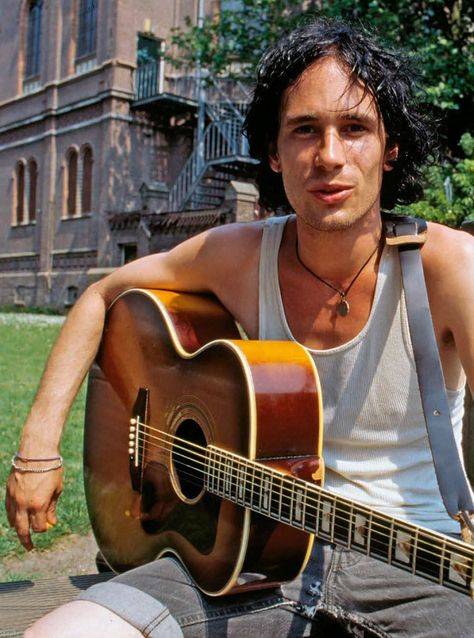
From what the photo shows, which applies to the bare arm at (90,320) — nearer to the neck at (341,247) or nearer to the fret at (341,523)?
the neck at (341,247)

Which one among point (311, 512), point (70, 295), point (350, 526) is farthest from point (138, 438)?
point (70, 295)

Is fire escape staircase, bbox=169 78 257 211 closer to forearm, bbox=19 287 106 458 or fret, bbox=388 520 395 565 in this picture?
forearm, bbox=19 287 106 458

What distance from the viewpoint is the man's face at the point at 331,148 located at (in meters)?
1.89

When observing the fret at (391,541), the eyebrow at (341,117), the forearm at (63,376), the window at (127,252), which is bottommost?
the fret at (391,541)

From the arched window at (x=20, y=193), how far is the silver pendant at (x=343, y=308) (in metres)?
24.9

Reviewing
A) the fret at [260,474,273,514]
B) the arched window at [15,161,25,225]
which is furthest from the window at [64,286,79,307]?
the fret at [260,474,273,514]

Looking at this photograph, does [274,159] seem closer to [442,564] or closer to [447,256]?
[447,256]

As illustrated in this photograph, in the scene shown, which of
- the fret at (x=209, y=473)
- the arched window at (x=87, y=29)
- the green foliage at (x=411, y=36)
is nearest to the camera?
the fret at (x=209, y=473)

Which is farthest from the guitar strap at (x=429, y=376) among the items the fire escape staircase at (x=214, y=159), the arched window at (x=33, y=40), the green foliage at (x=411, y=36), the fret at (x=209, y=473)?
the arched window at (x=33, y=40)

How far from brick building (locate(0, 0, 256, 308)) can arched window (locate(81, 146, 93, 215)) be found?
37 mm

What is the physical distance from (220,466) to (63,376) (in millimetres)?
864

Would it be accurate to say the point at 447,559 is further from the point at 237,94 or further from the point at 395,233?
the point at 237,94

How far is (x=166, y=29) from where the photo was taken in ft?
72.1

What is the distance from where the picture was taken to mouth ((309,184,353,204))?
188 centimetres
